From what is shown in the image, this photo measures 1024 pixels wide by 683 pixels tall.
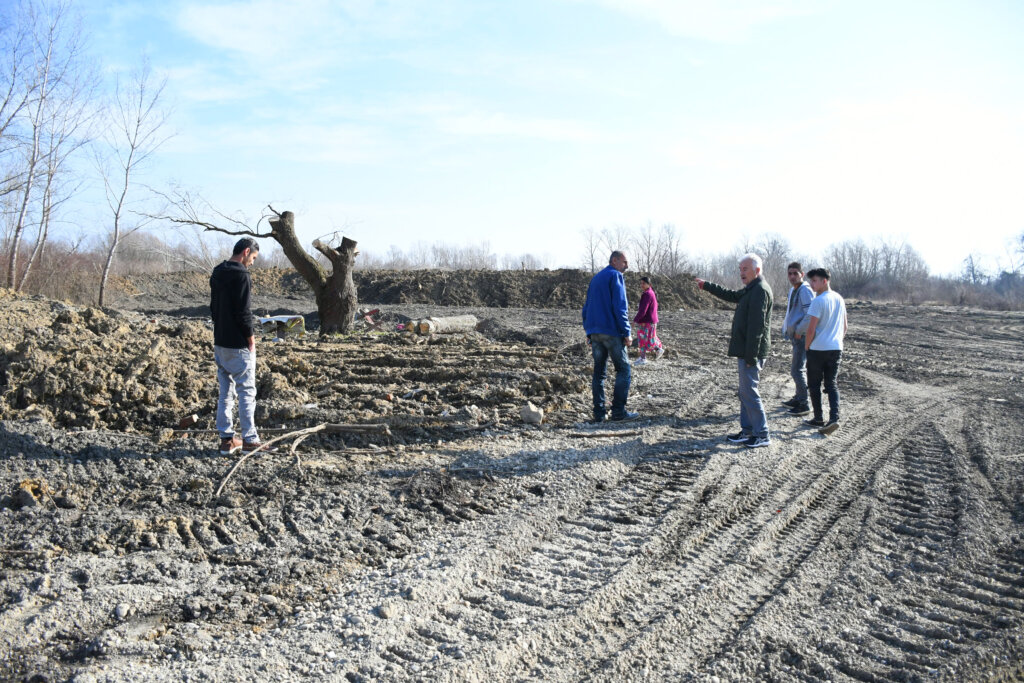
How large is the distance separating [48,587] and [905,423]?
29.3 feet

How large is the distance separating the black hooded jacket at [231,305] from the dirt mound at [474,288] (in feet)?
89.3

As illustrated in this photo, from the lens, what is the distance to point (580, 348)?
45.7 ft

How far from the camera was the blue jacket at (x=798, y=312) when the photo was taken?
26.9ft

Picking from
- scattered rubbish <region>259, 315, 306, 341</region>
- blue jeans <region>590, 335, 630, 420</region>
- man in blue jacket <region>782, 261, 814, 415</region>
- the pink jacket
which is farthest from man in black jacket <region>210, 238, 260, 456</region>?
scattered rubbish <region>259, 315, 306, 341</region>

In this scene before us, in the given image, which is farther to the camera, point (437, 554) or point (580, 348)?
point (580, 348)

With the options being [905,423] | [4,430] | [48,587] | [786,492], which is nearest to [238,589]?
[48,587]

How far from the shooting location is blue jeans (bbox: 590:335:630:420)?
25.2ft

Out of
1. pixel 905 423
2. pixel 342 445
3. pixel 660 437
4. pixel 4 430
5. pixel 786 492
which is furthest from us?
pixel 905 423

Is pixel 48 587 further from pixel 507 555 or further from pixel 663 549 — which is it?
pixel 663 549

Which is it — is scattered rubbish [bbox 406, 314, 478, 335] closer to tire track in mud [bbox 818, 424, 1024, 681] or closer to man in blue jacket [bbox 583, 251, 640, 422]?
man in blue jacket [bbox 583, 251, 640, 422]

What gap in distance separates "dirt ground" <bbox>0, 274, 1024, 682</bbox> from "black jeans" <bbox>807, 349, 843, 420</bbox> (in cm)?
41

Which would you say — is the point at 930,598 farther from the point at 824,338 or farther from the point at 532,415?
the point at 532,415

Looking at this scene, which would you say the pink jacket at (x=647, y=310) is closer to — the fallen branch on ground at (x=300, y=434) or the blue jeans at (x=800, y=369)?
the blue jeans at (x=800, y=369)

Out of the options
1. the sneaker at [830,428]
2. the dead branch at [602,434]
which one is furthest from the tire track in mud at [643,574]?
the sneaker at [830,428]
